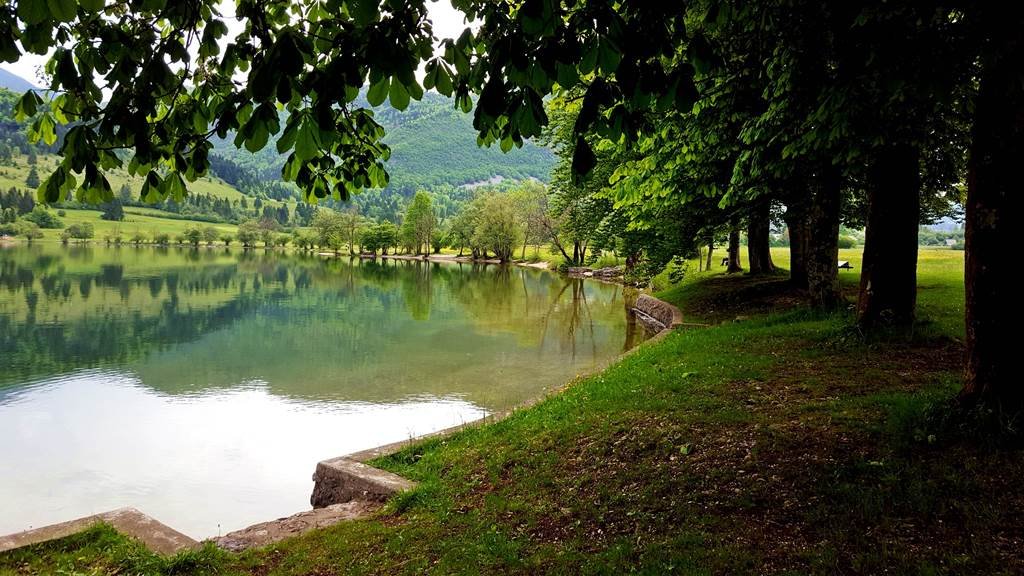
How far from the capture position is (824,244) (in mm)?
13711

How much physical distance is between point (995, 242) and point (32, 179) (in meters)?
214

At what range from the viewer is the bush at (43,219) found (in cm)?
14138

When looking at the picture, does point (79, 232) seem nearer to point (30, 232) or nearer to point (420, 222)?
point (30, 232)

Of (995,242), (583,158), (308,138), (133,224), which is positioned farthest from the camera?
(133,224)

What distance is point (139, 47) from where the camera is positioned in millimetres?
3490

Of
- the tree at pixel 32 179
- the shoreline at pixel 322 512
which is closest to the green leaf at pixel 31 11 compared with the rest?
the shoreline at pixel 322 512

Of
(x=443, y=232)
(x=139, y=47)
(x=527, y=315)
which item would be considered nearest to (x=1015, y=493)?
(x=139, y=47)

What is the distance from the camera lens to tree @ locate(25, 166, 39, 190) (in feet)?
521

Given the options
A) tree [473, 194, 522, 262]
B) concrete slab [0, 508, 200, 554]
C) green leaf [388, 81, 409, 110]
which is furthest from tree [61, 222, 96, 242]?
green leaf [388, 81, 409, 110]

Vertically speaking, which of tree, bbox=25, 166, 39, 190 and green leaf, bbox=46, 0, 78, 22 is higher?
tree, bbox=25, 166, 39, 190

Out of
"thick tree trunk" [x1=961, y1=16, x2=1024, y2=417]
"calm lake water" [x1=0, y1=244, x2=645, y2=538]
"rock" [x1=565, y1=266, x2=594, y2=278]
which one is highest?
"thick tree trunk" [x1=961, y1=16, x2=1024, y2=417]

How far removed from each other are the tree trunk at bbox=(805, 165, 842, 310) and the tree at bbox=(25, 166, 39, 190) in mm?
199871

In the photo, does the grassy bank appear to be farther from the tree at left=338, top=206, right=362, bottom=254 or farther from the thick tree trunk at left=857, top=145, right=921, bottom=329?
the tree at left=338, top=206, right=362, bottom=254

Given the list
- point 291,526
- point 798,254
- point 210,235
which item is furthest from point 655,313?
point 210,235
